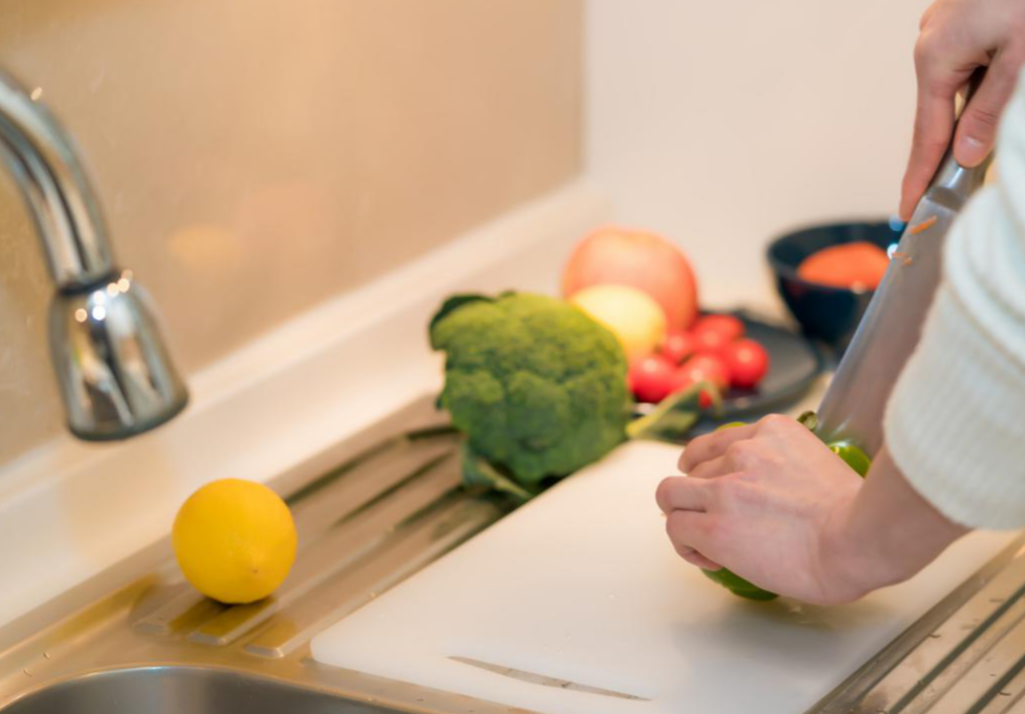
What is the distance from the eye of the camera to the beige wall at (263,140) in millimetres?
1049

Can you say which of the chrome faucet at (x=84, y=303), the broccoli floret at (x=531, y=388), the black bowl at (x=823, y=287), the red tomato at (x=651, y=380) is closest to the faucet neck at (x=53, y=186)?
the chrome faucet at (x=84, y=303)

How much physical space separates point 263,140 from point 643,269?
0.41 m

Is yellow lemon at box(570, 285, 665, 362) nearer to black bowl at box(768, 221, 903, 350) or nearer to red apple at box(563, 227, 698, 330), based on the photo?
red apple at box(563, 227, 698, 330)

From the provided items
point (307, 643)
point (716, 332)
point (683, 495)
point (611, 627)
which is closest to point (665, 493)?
point (683, 495)

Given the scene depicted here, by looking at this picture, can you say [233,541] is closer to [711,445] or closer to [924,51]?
[711,445]

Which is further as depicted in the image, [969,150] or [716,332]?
[716,332]

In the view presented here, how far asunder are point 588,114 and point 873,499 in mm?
1087

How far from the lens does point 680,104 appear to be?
167cm

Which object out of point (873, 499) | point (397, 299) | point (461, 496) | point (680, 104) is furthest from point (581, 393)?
point (680, 104)

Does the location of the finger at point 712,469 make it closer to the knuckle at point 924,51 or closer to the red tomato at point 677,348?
the knuckle at point 924,51

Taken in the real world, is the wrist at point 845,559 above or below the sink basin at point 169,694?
above

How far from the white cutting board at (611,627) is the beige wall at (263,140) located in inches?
12.0

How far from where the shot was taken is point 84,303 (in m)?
0.74

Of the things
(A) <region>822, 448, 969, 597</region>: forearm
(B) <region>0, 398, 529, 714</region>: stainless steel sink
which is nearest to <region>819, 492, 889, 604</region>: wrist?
(A) <region>822, 448, 969, 597</region>: forearm
